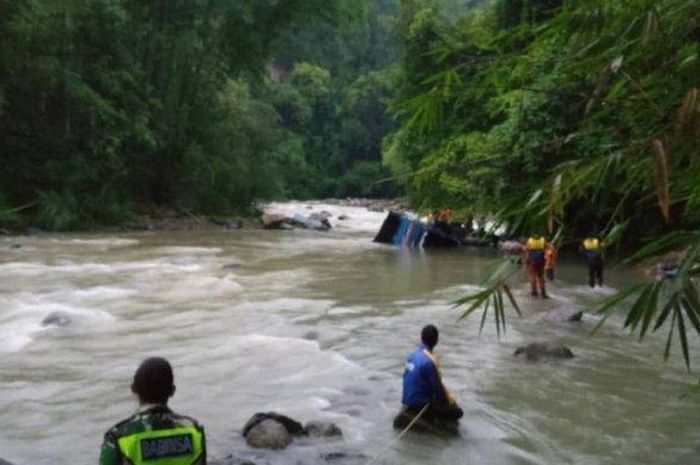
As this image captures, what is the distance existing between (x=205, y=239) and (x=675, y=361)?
704 inches

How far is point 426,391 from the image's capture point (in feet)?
23.9

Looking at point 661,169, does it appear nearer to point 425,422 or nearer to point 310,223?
point 425,422

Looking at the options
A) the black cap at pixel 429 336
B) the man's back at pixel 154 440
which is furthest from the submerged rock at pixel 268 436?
the man's back at pixel 154 440

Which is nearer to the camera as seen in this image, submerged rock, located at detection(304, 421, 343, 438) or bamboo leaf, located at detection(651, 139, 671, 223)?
bamboo leaf, located at detection(651, 139, 671, 223)

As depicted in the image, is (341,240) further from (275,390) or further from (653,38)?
(653,38)

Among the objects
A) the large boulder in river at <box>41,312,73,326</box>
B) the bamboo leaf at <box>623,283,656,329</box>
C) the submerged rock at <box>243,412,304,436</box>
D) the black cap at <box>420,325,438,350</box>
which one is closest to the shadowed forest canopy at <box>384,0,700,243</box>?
the bamboo leaf at <box>623,283,656,329</box>

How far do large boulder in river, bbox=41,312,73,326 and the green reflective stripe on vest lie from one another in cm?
896

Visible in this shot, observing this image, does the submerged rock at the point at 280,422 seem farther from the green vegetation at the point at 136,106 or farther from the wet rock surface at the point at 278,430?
the green vegetation at the point at 136,106

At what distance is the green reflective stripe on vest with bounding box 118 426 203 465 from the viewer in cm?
313

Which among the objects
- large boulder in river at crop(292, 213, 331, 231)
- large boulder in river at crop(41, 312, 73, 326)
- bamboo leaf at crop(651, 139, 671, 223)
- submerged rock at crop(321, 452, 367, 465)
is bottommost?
submerged rock at crop(321, 452, 367, 465)

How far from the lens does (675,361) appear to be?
10086 millimetres

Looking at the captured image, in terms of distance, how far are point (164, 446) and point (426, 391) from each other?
434 centimetres

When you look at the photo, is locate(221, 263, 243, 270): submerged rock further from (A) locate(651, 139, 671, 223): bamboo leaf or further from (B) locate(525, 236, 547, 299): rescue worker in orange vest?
(A) locate(651, 139, 671, 223): bamboo leaf

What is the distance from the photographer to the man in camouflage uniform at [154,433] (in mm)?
3135
